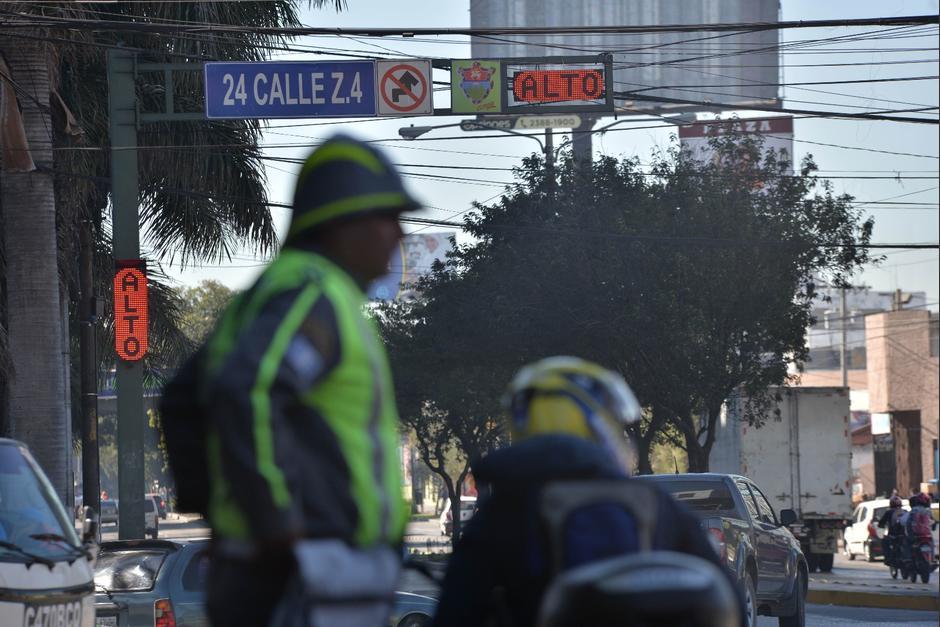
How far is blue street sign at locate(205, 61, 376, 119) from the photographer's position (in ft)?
55.4

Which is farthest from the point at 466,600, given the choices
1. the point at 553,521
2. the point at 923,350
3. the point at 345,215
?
the point at 923,350

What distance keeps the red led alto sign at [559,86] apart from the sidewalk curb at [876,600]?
888 centimetres

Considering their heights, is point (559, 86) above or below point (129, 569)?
above

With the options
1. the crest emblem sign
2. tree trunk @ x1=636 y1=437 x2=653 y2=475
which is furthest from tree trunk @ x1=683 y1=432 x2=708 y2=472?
the crest emblem sign

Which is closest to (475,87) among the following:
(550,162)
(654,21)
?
(550,162)

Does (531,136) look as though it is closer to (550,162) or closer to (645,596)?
(550,162)

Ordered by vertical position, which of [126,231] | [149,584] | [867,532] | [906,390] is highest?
[126,231]

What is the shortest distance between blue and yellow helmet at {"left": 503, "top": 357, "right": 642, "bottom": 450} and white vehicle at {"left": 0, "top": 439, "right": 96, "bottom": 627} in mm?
3969

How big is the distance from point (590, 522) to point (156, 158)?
17.9m

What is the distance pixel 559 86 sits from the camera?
1780 cm

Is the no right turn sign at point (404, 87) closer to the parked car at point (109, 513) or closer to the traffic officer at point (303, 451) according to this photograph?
the traffic officer at point (303, 451)

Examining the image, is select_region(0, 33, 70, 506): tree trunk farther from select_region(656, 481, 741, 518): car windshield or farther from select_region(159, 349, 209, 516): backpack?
select_region(159, 349, 209, 516): backpack

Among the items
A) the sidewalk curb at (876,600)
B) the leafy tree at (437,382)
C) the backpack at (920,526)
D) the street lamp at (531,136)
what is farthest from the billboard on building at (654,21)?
the sidewalk curb at (876,600)

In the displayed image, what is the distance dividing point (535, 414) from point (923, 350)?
2232 inches
